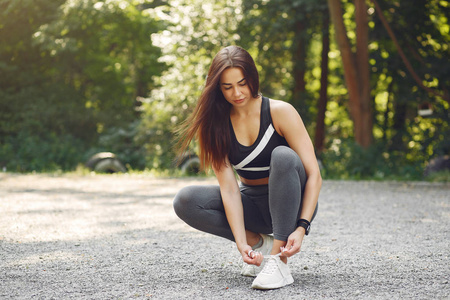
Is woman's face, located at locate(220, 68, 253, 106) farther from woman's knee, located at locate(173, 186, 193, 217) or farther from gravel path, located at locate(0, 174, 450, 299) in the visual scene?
gravel path, located at locate(0, 174, 450, 299)

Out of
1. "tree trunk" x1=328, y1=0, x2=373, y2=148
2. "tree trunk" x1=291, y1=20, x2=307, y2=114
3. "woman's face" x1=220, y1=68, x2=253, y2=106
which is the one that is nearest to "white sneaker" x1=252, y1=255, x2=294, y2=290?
"woman's face" x1=220, y1=68, x2=253, y2=106

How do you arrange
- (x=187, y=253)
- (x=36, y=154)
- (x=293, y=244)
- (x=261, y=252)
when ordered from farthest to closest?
1. (x=36, y=154)
2. (x=187, y=253)
3. (x=261, y=252)
4. (x=293, y=244)

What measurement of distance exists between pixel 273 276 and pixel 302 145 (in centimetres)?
70

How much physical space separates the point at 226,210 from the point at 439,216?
3319mm

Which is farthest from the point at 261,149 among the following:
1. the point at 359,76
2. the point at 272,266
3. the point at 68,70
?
the point at 68,70

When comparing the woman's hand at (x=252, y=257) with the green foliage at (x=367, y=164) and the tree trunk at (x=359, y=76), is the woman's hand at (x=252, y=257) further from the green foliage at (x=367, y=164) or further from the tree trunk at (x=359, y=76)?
the tree trunk at (x=359, y=76)

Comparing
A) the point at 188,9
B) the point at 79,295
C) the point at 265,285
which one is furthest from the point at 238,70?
the point at 188,9

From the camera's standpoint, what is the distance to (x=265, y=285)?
2.79m

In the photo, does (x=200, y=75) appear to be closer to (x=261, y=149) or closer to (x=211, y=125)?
(x=211, y=125)

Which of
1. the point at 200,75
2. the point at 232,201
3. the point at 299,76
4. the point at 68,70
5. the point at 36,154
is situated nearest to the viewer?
the point at 232,201

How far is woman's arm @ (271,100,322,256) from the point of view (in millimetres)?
2908

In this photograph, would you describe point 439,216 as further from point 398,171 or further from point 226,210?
point 398,171

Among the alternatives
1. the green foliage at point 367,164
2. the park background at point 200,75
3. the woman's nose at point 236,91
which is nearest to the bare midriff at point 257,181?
the woman's nose at point 236,91

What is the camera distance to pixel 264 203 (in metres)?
3.18
